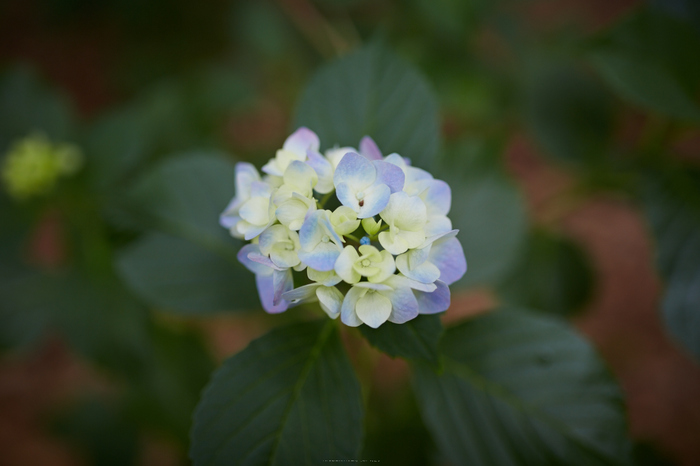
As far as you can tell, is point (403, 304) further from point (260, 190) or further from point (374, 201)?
point (260, 190)

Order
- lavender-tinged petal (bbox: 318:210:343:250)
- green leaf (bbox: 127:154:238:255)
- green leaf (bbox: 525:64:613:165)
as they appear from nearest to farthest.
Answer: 1. lavender-tinged petal (bbox: 318:210:343:250)
2. green leaf (bbox: 127:154:238:255)
3. green leaf (bbox: 525:64:613:165)

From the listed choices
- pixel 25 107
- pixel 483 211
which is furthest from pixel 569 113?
pixel 25 107

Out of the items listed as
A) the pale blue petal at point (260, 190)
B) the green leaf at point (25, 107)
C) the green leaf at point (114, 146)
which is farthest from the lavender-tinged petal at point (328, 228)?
the green leaf at point (25, 107)

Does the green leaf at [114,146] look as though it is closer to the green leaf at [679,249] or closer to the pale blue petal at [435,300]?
the pale blue petal at [435,300]

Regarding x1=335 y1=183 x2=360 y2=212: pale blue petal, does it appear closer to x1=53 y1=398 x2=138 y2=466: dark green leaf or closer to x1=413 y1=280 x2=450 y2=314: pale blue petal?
x1=413 y1=280 x2=450 y2=314: pale blue petal

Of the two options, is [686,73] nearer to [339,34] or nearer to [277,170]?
[277,170]

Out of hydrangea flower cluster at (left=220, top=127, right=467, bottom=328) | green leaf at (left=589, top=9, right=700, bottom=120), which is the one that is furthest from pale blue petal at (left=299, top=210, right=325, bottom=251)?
green leaf at (left=589, top=9, right=700, bottom=120)
